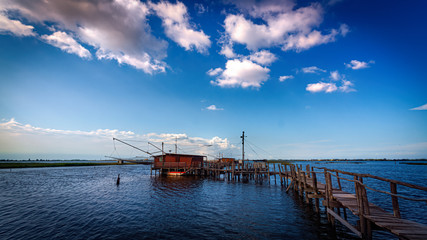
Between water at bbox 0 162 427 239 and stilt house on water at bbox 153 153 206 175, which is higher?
stilt house on water at bbox 153 153 206 175

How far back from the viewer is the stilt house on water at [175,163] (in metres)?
43.7

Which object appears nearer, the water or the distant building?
the water

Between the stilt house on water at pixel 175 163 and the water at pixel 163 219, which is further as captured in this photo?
the stilt house on water at pixel 175 163

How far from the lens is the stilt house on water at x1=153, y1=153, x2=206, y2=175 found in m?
43.7

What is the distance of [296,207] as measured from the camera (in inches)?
656

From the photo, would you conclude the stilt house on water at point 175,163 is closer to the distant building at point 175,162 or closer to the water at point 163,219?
the distant building at point 175,162

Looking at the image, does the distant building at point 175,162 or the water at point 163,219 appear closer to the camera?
the water at point 163,219

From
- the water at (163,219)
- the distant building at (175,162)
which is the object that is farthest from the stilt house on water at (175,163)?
the water at (163,219)

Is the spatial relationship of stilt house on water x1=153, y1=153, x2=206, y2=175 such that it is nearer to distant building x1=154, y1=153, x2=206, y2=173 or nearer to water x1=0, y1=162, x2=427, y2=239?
distant building x1=154, y1=153, x2=206, y2=173

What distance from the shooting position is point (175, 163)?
44312 millimetres

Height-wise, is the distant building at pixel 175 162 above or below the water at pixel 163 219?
A: above

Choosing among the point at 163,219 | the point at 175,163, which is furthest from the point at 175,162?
the point at 163,219

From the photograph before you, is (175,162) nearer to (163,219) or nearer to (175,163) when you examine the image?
(175,163)

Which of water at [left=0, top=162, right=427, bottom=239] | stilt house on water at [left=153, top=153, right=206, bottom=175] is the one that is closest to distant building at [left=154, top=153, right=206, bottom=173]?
stilt house on water at [left=153, top=153, right=206, bottom=175]
